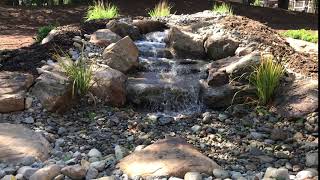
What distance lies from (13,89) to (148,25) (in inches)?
155

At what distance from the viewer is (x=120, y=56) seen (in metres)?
6.18

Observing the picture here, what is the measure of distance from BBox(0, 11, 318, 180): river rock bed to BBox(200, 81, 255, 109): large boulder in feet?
0.33

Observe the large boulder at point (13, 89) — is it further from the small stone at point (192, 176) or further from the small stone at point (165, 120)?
the small stone at point (192, 176)

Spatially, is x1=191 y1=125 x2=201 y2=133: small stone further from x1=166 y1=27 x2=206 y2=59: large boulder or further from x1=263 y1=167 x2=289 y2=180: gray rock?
x1=166 y1=27 x2=206 y2=59: large boulder

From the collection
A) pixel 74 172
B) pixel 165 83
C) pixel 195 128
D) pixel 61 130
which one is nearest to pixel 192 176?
pixel 74 172

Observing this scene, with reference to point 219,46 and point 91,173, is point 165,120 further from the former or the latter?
point 219,46

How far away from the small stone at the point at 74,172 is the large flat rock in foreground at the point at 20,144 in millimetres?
449

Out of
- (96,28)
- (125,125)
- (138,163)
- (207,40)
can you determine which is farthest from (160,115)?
(96,28)

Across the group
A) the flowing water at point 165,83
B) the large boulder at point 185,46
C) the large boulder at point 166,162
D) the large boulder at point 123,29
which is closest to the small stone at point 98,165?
the large boulder at point 166,162

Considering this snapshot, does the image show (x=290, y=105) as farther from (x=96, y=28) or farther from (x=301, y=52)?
(x=96, y=28)

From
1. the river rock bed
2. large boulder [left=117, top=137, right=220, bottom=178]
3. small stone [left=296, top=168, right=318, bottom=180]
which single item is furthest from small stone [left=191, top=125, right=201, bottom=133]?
small stone [left=296, top=168, right=318, bottom=180]

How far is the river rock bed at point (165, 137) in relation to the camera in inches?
142

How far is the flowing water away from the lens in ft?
18.9

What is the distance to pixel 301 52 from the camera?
22.0ft
